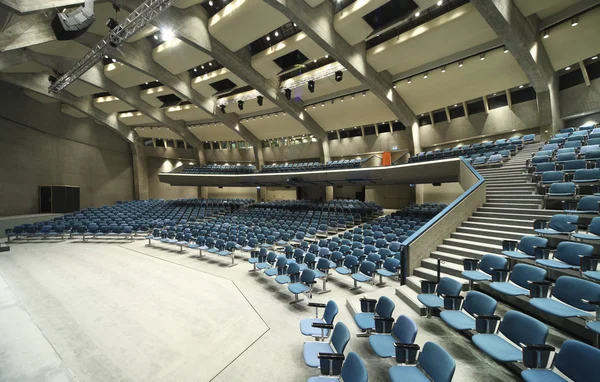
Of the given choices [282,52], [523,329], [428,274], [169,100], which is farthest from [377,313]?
[169,100]

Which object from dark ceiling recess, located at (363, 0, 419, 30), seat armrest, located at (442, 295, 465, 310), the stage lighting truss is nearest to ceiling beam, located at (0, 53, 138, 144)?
the stage lighting truss

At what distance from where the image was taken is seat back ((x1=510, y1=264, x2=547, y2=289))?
3802 mm

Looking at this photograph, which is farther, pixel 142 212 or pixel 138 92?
pixel 138 92

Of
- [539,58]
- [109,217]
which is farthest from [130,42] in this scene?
[539,58]

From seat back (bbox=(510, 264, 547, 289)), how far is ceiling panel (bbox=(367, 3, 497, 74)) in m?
11.1

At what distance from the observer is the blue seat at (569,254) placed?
4.01 metres

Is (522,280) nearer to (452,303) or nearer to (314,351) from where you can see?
(452,303)

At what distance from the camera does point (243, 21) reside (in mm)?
11672

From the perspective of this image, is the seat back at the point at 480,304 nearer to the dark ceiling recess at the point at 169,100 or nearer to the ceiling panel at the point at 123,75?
the ceiling panel at the point at 123,75

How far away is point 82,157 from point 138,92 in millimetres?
7577

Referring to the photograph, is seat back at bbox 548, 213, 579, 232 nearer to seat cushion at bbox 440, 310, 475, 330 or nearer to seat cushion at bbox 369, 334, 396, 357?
seat cushion at bbox 440, 310, 475, 330

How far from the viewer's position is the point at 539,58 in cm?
1127

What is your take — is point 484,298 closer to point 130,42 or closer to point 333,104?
point 333,104

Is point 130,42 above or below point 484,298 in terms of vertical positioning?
above
